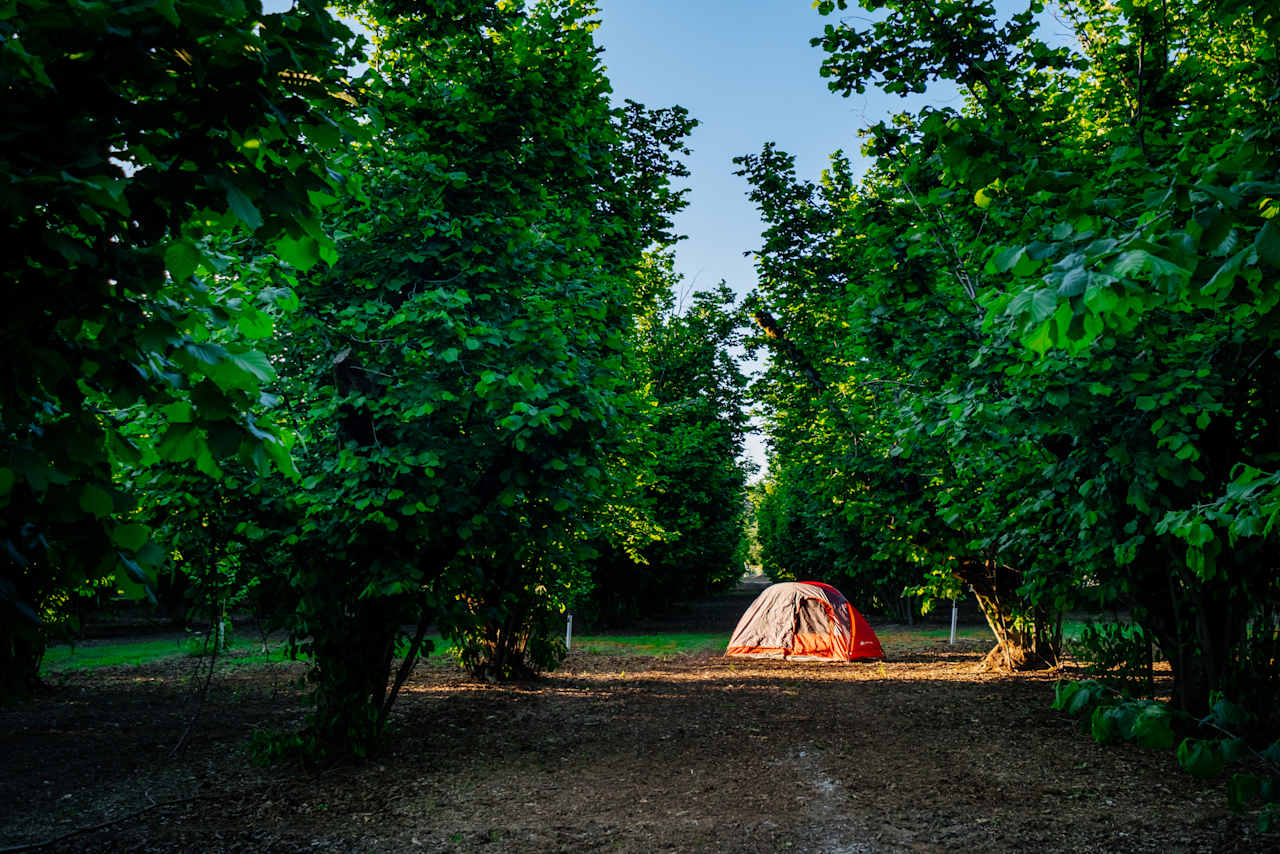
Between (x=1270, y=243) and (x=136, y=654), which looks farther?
(x=136, y=654)

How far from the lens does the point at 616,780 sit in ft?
24.8

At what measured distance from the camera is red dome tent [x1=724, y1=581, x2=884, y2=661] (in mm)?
17766

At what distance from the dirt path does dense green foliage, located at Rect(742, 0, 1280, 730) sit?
186 cm

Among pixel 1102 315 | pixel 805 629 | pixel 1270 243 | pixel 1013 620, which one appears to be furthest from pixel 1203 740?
pixel 805 629

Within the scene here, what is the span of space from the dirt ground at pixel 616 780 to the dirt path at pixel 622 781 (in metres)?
0.03

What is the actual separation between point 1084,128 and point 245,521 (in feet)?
37.1

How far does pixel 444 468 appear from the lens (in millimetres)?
7113

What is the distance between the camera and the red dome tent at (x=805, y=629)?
17.8 m

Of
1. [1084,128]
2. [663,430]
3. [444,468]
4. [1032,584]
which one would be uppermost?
[1084,128]

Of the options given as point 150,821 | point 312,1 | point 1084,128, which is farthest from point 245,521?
point 1084,128

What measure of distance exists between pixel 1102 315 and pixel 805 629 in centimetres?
1587

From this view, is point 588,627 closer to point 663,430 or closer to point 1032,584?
point 663,430

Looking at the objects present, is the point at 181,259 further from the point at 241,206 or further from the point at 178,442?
the point at 178,442

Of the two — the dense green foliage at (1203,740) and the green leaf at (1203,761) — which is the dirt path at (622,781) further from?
the green leaf at (1203,761)
